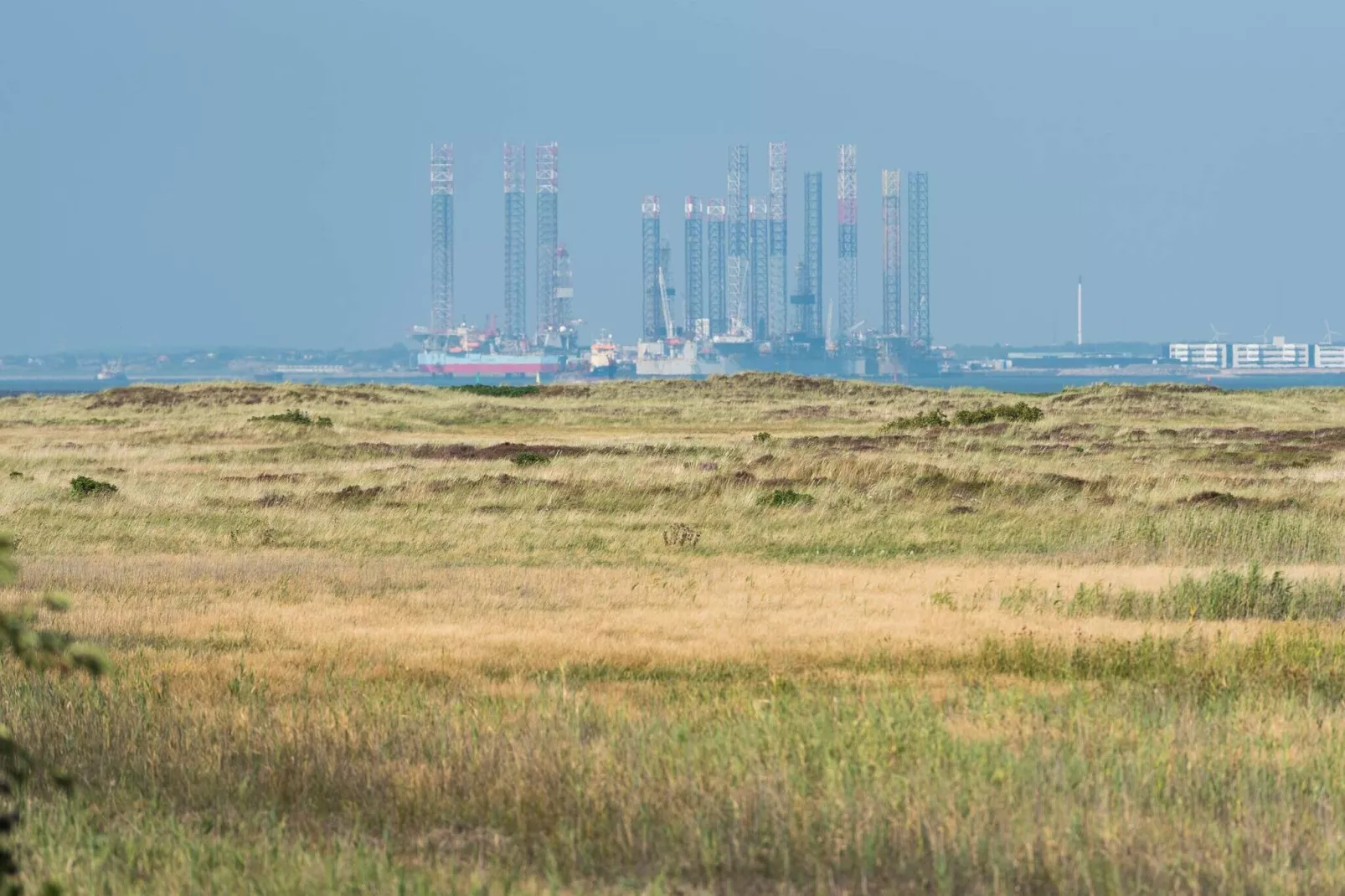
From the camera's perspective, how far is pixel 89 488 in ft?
108

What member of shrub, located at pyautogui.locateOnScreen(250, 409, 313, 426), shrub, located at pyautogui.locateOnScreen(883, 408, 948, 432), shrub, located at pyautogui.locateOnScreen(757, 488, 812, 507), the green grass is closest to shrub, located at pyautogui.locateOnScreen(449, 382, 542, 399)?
shrub, located at pyautogui.locateOnScreen(250, 409, 313, 426)

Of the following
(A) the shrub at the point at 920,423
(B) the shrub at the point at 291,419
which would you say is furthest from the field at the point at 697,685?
(B) the shrub at the point at 291,419

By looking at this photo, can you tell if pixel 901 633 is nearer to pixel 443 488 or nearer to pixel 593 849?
pixel 593 849

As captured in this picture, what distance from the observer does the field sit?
26.6 ft

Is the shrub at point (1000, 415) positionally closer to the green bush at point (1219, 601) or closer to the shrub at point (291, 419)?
the shrub at point (291, 419)

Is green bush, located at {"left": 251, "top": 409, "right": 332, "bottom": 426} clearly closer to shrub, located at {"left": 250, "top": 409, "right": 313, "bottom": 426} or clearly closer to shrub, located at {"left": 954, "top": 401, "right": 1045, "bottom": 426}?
shrub, located at {"left": 250, "top": 409, "right": 313, "bottom": 426}

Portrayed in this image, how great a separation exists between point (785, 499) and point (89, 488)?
14.2 metres

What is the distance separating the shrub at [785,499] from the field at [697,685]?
105mm

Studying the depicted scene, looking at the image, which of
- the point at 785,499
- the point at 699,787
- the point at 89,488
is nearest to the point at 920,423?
the point at 785,499

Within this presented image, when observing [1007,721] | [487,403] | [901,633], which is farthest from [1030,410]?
[1007,721]

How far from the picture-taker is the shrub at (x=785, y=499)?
30391 mm

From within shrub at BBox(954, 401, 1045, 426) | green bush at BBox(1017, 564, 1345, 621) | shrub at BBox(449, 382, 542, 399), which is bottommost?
green bush at BBox(1017, 564, 1345, 621)

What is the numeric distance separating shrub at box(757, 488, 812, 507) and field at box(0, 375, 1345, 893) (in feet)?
0.34

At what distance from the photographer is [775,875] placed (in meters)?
8.02
